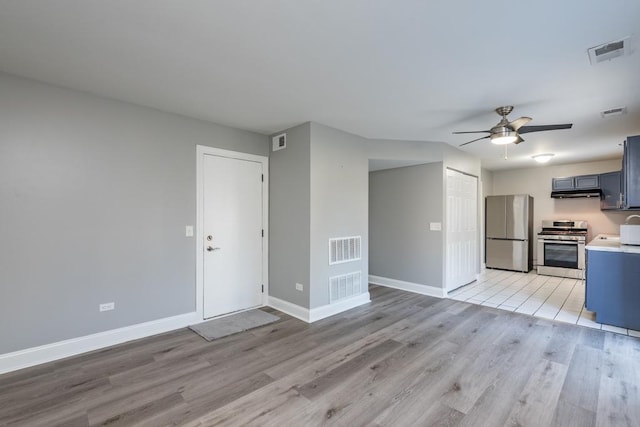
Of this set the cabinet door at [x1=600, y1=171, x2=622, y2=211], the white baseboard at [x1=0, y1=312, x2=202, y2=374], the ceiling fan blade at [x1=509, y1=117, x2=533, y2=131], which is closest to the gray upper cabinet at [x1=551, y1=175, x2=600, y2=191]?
the cabinet door at [x1=600, y1=171, x2=622, y2=211]

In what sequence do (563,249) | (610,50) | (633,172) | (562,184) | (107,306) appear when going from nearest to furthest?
(610,50) < (107,306) < (633,172) < (563,249) < (562,184)

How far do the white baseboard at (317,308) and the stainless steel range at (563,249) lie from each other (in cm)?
485

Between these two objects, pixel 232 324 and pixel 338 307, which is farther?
pixel 338 307

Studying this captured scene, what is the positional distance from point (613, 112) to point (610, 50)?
1.87m

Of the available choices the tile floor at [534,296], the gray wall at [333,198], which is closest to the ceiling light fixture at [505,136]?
the gray wall at [333,198]

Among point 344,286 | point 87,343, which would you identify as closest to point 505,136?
point 344,286

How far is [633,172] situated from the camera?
3.70 metres

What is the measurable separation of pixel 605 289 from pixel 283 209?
14.4 ft

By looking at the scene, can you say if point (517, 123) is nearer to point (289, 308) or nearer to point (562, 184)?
point (289, 308)

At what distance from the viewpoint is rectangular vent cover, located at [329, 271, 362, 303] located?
4.19m

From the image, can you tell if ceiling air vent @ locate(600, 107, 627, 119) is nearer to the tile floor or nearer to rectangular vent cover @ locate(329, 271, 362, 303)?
the tile floor

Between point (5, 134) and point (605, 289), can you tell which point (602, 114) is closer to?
point (605, 289)

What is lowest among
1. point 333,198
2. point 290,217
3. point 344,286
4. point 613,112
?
point 344,286

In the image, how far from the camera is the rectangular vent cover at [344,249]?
4195 mm
